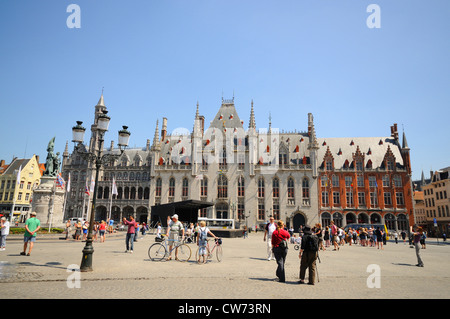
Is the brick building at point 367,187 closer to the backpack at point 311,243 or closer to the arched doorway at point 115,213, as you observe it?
the arched doorway at point 115,213

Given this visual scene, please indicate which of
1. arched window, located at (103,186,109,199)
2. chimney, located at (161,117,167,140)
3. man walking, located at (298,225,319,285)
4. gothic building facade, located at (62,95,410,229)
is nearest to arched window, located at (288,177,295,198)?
gothic building facade, located at (62,95,410,229)

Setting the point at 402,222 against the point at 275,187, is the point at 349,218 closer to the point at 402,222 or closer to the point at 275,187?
the point at 402,222

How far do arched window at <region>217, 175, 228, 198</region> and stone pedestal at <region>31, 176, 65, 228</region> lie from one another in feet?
96.5

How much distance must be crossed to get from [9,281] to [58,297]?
8.61ft

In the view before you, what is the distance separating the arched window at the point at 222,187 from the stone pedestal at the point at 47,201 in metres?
29.4

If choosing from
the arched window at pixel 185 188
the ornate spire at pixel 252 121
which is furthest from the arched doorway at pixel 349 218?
the arched window at pixel 185 188

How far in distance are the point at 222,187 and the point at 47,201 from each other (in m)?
30.8

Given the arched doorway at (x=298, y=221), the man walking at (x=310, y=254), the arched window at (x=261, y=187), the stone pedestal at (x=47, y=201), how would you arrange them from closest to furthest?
the man walking at (x=310, y=254)
the stone pedestal at (x=47, y=201)
the arched doorway at (x=298, y=221)
the arched window at (x=261, y=187)

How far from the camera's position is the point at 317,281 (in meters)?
8.47

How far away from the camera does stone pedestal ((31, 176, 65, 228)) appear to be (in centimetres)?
2538

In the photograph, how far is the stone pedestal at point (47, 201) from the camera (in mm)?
25381

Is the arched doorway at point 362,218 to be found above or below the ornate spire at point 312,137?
below

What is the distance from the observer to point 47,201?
2569 cm
